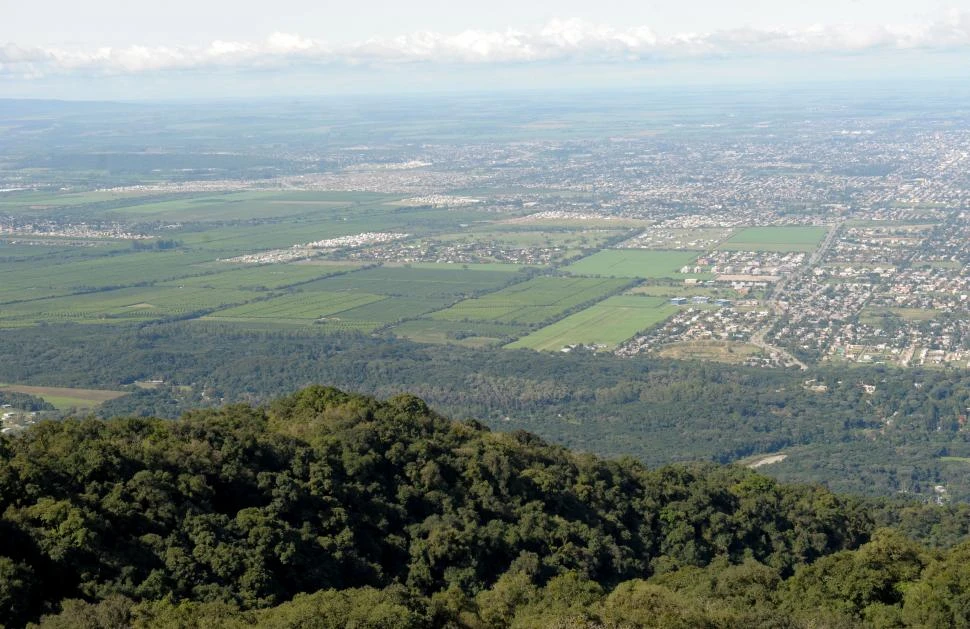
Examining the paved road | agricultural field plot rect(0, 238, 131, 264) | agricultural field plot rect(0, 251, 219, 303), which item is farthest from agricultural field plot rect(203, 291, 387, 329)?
agricultural field plot rect(0, 238, 131, 264)

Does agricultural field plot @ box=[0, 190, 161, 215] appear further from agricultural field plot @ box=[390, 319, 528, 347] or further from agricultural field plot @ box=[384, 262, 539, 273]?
agricultural field plot @ box=[390, 319, 528, 347]

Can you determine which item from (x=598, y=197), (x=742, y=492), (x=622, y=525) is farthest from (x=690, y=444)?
(x=598, y=197)

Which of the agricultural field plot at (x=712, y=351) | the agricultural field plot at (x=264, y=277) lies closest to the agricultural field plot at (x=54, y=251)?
the agricultural field plot at (x=264, y=277)

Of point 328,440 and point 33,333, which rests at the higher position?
point 328,440

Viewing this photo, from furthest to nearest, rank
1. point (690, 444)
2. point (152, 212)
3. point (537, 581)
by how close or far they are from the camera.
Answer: point (152, 212) < point (690, 444) < point (537, 581)

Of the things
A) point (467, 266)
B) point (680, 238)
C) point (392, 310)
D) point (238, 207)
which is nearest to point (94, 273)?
point (392, 310)

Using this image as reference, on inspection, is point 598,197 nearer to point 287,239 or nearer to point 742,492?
point 287,239

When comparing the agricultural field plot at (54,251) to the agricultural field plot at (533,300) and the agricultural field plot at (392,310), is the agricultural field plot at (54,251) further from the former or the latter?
the agricultural field plot at (533,300)
